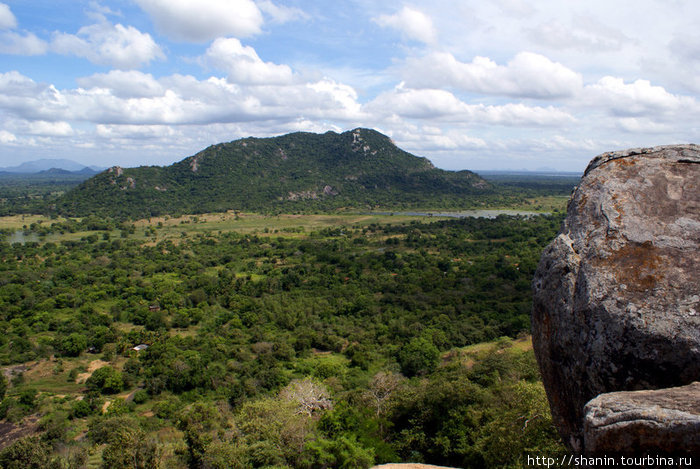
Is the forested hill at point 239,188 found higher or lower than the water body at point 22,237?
higher

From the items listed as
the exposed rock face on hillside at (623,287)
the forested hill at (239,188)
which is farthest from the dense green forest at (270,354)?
the forested hill at (239,188)

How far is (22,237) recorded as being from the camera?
9531cm

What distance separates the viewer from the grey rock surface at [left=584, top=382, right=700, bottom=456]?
157 inches

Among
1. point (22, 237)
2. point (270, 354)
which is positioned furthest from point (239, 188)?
point (270, 354)

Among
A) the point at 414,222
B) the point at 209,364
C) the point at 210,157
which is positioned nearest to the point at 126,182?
the point at 210,157

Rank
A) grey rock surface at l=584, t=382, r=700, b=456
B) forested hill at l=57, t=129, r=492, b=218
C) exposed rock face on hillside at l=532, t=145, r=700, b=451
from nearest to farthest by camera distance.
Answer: grey rock surface at l=584, t=382, r=700, b=456, exposed rock face on hillside at l=532, t=145, r=700, b=451, forested hill at l=57, t=129, r=492, b=218

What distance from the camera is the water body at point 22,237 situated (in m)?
89.6

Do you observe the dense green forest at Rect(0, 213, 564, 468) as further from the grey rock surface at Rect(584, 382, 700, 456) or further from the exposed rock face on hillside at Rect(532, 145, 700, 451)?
the grey rock surface at Rect(584, 382, 700, 456)

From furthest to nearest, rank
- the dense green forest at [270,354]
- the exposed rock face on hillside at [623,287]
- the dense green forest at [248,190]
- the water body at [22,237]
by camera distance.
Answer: the dense green forest at [248,190] → the water body at [22,237] → the dense green forest at [270,354] → the exposed rock face on hillside at [623,287]

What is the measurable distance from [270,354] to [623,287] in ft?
114

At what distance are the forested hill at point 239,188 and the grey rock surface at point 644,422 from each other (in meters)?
146

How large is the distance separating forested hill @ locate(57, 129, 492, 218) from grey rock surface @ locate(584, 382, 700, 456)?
146 metres

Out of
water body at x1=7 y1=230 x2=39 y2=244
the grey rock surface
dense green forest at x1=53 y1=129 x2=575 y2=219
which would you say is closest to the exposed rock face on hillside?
the grey rock surface

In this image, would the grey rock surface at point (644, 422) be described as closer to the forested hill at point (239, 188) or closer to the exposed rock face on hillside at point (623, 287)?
the exposed rock face on hillside at point (623, 287)
